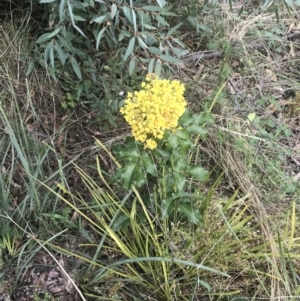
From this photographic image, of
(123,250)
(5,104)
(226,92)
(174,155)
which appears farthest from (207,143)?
(5,104)

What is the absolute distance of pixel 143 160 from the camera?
1.57 meters

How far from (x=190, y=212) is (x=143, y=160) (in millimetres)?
275

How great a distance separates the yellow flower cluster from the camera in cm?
142

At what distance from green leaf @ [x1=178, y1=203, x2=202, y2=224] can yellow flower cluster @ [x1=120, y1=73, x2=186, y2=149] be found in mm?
324

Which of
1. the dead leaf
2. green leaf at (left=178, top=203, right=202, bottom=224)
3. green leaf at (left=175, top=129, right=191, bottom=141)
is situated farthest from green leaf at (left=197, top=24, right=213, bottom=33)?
green leaf at (left=178, top=203, right=202, bottom=224)

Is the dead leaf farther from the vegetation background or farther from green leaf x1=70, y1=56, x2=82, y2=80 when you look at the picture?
green leaf x1=70, y1=56, x2=82, y2=80

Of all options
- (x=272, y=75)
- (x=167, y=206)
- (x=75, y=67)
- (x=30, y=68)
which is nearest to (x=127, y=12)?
(x=75, y=67)

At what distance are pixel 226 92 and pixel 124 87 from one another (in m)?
0.56

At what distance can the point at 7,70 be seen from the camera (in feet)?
6.97

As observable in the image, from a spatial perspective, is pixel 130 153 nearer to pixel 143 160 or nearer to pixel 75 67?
pixel 143 160

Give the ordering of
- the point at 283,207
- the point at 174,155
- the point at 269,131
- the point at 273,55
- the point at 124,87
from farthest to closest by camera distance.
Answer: the point at 273,55, the point at 269,131, the point at 124,87, the point at 283,207, the point at 174,155

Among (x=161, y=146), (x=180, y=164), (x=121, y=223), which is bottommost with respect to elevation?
(x=121, y=223)

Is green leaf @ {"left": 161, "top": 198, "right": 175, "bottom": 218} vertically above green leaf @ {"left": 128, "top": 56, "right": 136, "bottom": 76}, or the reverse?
green leaf @ {"left": 128, "top": 56, "right": 136, "bottom": 76}

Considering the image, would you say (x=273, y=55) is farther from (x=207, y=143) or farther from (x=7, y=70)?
(x=7, y=70)
